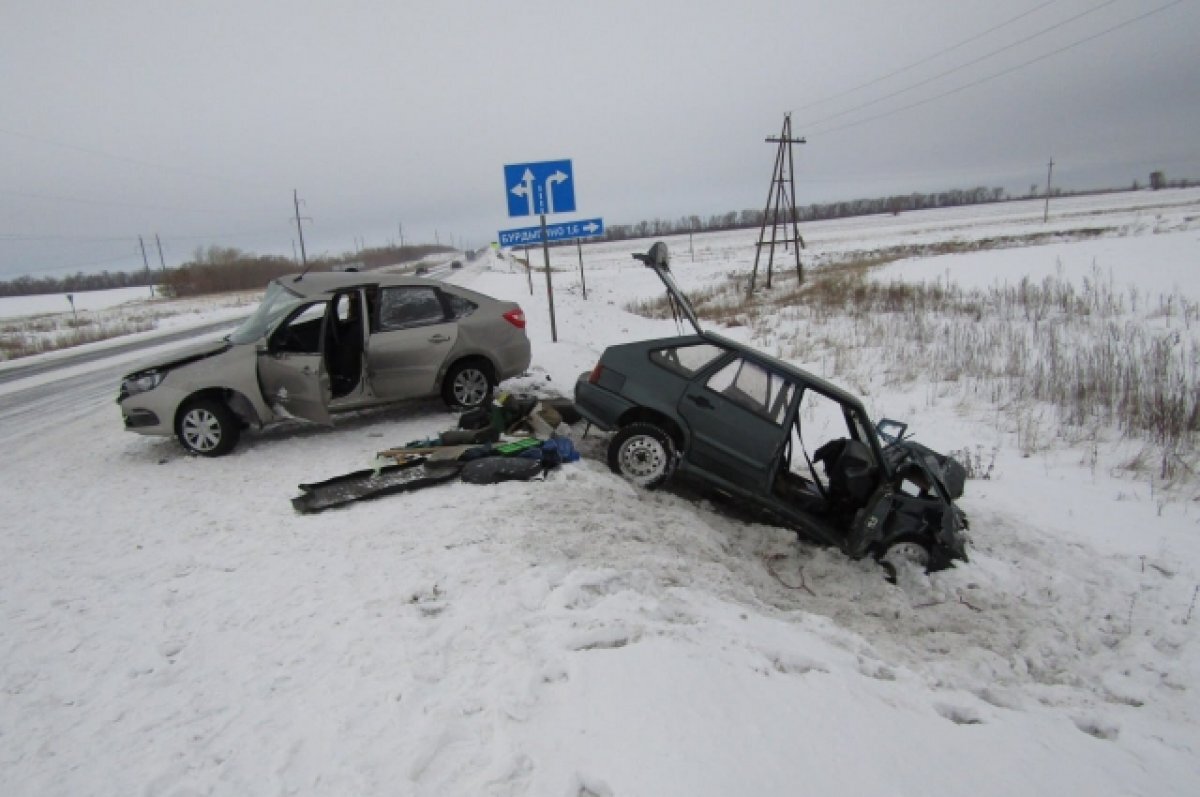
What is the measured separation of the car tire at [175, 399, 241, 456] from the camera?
6.42m

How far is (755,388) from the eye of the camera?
5449mm

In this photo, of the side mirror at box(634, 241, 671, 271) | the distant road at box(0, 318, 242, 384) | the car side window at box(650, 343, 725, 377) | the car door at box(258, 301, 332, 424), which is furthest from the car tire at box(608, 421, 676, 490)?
the distant road at box(0, 318, 242, 384)

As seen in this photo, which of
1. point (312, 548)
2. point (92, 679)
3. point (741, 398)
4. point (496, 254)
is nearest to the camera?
point (92, 679)

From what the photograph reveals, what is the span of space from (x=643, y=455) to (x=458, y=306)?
345 centimetres

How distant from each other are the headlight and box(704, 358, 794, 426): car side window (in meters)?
5.55

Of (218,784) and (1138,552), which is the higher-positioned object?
(218,784)

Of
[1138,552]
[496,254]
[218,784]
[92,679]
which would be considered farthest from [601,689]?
[496,254]

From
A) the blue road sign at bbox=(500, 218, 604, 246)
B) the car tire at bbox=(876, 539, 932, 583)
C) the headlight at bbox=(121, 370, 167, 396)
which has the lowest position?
the car tire at bbox=(876, 539, 932, 583)

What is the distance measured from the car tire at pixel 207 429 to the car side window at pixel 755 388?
4.99 metres

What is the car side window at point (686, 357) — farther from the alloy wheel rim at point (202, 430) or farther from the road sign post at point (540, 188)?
the road sign post at point (540, 188)

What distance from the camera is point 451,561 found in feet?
13.0

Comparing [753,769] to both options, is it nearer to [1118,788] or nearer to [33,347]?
[1118,788]

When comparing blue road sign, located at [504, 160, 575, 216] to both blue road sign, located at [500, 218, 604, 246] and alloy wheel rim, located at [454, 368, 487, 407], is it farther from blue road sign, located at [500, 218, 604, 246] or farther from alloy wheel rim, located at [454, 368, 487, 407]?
alloy wheel rim, located at [454, 368, 487, 407]

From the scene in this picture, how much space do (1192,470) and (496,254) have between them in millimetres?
77731
